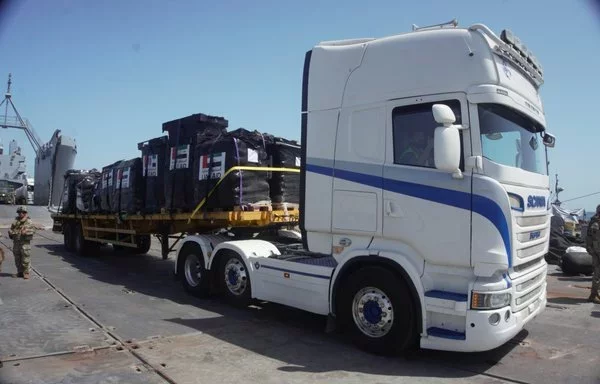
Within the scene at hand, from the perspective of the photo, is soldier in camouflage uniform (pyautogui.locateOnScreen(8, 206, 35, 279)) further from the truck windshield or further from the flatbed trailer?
the truck windshield

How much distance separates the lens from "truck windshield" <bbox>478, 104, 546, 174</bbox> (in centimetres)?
490

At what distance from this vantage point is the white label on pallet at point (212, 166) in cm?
815

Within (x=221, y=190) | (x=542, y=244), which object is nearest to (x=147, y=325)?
(x=221, y=190)

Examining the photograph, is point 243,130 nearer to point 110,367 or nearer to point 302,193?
point 302,193

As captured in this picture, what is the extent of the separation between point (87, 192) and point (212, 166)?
7439 mm

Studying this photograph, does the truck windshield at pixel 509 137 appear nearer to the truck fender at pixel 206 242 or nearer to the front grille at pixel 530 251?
the front grille at pixel 530 251

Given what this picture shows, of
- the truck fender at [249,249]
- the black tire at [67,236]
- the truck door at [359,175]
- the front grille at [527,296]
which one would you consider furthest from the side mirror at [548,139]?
the black tire at [67,236]

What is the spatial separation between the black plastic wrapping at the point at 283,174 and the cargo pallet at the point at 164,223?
15 centimetres

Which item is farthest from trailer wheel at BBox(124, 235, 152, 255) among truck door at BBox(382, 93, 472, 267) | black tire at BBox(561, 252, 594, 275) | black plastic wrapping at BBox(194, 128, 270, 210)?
black tire at BBox(561, 252, 594, 275)

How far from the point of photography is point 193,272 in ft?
28.0

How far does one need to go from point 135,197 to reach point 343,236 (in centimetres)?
644

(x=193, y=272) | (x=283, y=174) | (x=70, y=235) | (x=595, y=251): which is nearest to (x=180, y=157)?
(x=283, y=174)

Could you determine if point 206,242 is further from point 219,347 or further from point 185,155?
point 219,347

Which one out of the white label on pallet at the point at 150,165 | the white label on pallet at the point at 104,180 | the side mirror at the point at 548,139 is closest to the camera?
the side mirror at the point at 548,139
